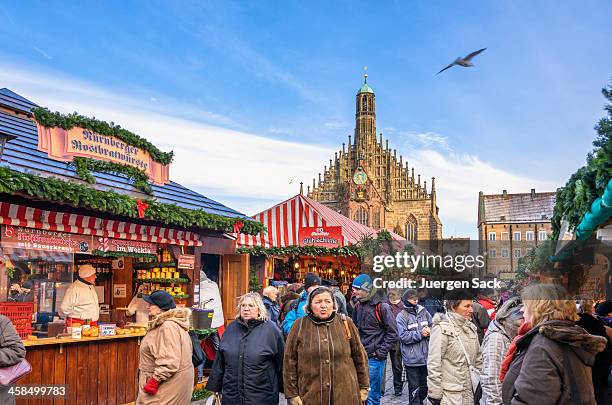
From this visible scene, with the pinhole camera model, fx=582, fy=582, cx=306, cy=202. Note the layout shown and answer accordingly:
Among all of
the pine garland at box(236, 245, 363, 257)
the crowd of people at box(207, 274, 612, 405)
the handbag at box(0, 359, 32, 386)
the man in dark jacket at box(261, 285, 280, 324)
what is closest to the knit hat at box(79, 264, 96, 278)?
the man in dark jacket at box(261, 285, 280, 324)

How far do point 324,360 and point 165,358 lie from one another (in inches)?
49.2

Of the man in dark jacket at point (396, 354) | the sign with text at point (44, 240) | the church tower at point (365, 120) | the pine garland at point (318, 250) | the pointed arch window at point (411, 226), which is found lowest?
the man in dark jacket at point (396, 354)

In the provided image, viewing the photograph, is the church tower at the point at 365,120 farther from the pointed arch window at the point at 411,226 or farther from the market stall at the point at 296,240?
the market stall at the point at 296,240

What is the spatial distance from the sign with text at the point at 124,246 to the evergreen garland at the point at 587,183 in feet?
19.0

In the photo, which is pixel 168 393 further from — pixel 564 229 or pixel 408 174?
pixel 408 174

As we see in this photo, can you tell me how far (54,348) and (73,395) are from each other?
2.03 feet

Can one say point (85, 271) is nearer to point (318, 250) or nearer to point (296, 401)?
point (296, 401)

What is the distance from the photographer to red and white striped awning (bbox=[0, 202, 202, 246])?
6.66 m

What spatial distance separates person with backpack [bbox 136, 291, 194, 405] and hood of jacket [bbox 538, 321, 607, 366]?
2.79m

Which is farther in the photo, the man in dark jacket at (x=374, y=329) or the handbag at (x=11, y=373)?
the man in dark jacket at (x=374, y=329)

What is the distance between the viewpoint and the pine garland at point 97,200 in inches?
233

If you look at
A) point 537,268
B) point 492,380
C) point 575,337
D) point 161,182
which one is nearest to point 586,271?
point 537,268

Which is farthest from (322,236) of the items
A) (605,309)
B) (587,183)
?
(587,183)

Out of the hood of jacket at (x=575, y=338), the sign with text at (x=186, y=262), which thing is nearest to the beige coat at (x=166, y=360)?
the hood of jacket at (x=575, y=338)
